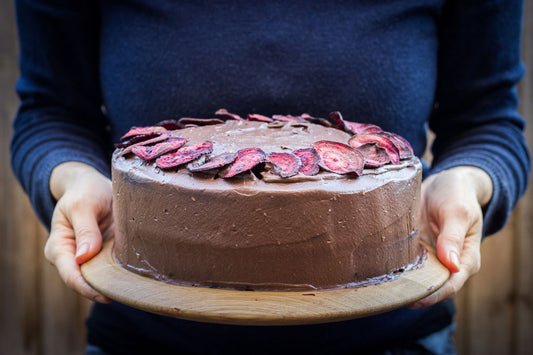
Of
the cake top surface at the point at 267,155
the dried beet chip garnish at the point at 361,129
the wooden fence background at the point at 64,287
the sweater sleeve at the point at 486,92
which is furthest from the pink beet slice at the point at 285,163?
the wooden fence background at the point at 64,287

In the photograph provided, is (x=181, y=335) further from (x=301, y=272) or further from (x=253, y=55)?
(x=253, y=55)

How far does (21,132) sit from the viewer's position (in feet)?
4.67

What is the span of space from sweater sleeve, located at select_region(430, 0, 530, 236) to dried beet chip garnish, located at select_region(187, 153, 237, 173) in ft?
2.10

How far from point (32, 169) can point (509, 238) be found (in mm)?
1903

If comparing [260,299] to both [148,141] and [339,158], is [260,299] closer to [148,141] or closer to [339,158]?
[339,158]

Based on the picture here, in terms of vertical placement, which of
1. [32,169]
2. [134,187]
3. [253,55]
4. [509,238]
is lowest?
[509,238]

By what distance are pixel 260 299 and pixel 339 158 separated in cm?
29

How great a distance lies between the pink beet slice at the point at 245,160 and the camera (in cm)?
89

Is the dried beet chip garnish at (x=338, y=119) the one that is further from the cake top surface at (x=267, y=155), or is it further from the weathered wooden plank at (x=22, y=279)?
the weathered wooden plank at (x=22, y=279)

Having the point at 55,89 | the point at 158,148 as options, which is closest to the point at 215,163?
the point at 158,148

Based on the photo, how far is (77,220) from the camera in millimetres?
1085

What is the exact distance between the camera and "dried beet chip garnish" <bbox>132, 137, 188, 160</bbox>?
3.22 ft

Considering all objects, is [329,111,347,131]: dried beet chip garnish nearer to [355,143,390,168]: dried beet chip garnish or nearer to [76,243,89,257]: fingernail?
[355,143,390,168]: dried beet chip garnish

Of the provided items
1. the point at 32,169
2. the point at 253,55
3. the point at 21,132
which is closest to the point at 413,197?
the point at 253,55
